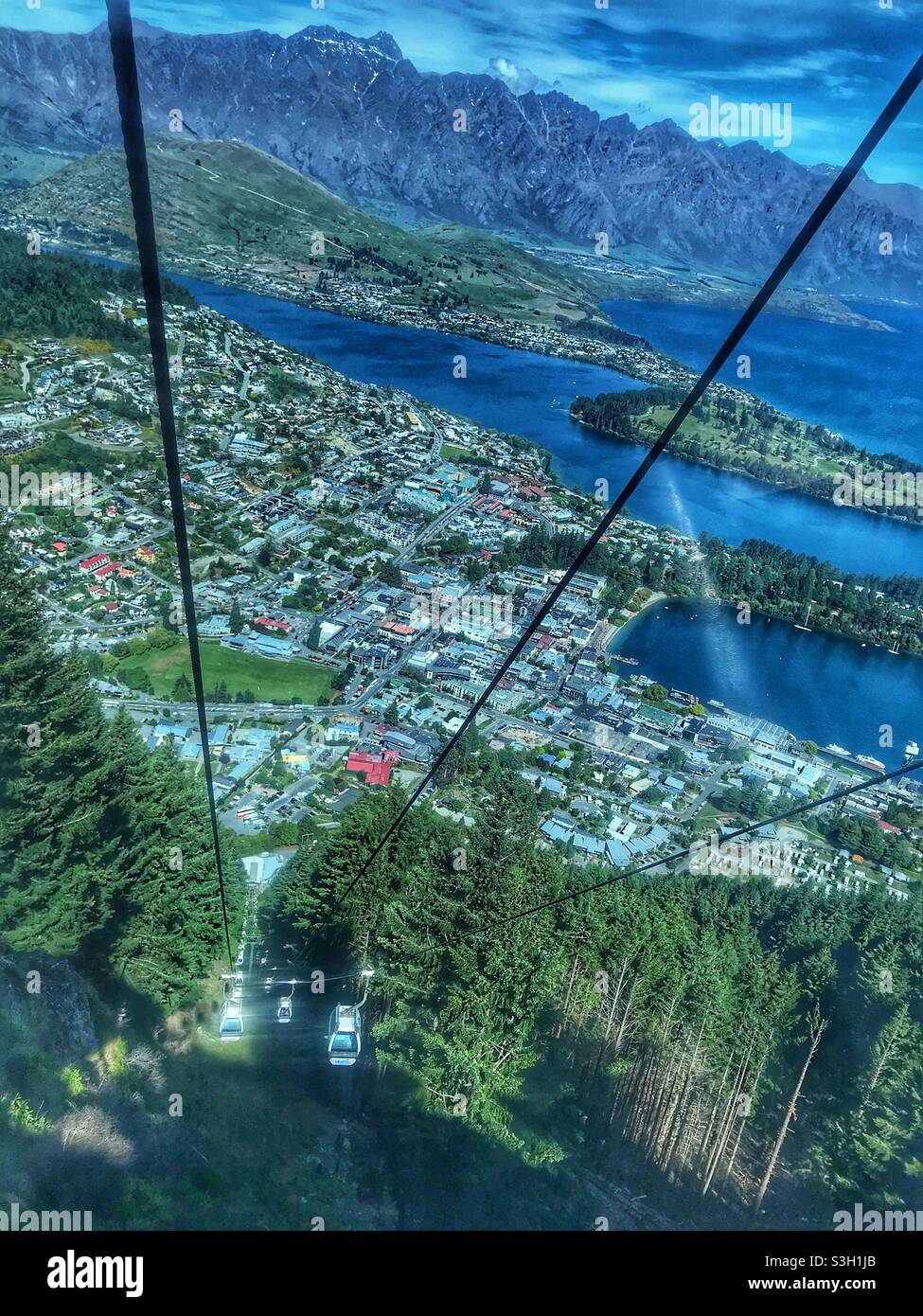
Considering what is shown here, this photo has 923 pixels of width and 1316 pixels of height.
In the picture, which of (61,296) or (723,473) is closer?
(723,473)

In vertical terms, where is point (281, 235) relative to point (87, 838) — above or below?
above

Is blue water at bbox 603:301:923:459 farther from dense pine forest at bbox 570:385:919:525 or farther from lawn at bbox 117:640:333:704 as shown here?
lawn at bbox 117:640:333:704

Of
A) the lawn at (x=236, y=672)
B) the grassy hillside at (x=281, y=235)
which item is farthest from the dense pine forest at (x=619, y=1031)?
the grassy hillside at (x=281, y=235)

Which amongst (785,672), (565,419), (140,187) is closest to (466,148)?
(565,419)

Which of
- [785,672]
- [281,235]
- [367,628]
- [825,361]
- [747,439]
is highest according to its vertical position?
[281,235]

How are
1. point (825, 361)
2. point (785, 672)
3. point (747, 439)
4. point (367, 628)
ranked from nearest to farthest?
point (367, 628)
point (785, 672)
point (747, 439)
point (825, 361)

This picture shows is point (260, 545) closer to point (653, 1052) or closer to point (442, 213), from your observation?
point (653, 1052)

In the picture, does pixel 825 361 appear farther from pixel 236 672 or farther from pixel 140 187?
pixel 140 187
